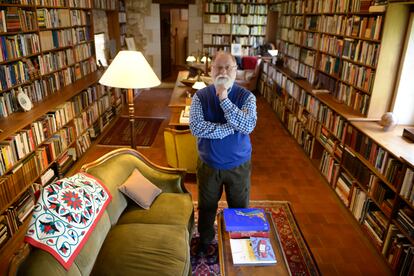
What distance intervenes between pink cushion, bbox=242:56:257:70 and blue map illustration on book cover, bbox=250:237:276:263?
20.2ft

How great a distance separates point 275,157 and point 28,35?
339 cm

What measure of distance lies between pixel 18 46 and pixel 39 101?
0.65 metres

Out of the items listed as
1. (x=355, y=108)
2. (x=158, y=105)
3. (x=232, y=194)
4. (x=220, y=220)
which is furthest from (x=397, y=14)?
(x=158, y=105)

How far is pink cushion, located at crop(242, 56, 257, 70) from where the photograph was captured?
25.0 ft

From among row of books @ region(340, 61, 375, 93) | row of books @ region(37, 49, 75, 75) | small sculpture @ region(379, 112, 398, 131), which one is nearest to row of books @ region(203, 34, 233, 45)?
row of books @ region(37, 49, 75, 75)

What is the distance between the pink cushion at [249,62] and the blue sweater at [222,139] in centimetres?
573

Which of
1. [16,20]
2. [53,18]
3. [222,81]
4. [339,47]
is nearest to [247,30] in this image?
[339,47]

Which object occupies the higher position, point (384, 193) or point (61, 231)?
point (61, 231)

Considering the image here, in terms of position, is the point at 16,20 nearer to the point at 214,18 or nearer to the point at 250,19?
the point at 214,18

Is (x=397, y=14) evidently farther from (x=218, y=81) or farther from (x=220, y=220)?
(x=220, y=220)

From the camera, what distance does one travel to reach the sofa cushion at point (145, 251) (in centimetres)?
186

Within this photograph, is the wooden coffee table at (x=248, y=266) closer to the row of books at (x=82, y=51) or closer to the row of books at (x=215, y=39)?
the row of books at (x=82, y=51)

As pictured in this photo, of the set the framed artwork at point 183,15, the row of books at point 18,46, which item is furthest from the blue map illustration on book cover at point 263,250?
the framed artwork at point 183,15

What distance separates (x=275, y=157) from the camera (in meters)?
4.49
